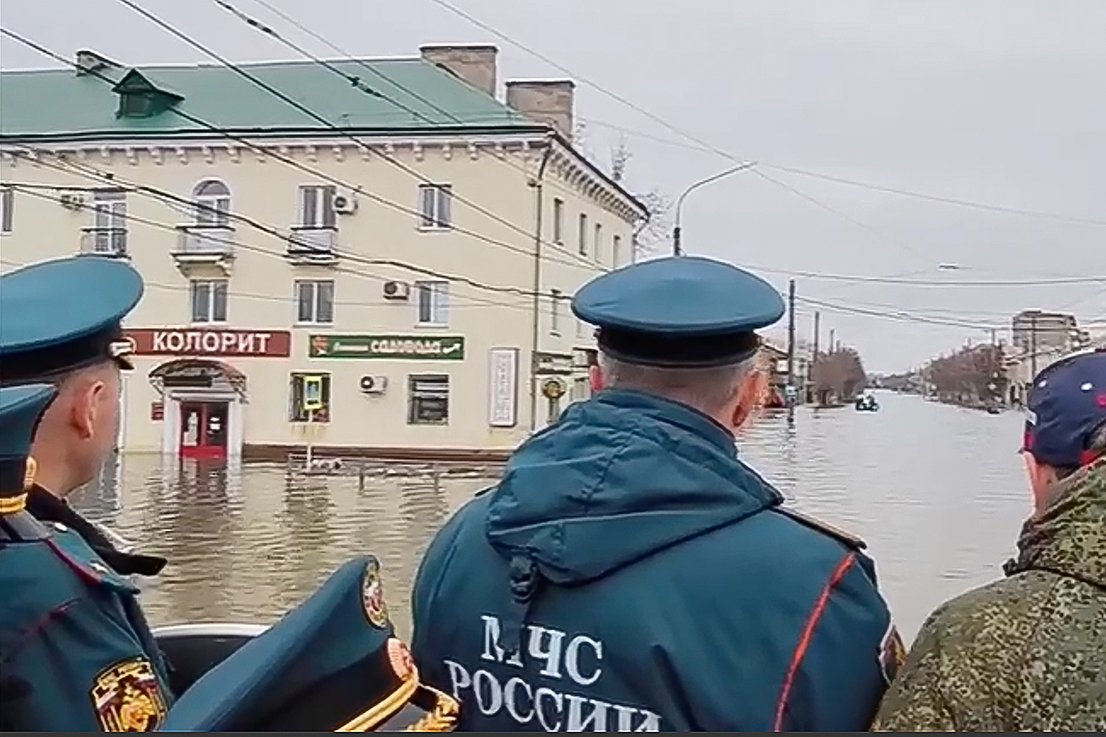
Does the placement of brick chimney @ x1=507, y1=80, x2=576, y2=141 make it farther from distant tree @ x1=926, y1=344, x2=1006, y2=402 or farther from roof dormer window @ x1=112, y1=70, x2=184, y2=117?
distant tree @ x1=926, y1=344, x2=1006, y2=402

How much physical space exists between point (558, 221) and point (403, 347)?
4.71m

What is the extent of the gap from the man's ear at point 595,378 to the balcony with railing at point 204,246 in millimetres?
29686

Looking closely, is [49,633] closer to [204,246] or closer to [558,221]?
[558,221]

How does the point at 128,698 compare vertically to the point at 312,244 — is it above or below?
below

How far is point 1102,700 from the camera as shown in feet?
4.87

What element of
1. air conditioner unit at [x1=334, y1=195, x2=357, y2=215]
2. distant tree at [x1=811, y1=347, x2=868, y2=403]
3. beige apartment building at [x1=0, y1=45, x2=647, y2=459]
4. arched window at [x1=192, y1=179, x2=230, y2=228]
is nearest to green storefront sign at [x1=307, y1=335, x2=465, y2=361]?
beige apartment building at [x1=0, y1=45, x2=647, y2=459]

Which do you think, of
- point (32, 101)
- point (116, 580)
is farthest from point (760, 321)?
point (32, 101)

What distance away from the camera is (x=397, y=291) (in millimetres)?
29938

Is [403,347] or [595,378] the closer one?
[595,378]

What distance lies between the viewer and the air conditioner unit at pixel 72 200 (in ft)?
102

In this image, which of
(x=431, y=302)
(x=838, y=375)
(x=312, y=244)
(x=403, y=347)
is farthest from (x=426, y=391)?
(x=838, y=375)

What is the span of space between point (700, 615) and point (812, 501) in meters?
20.5

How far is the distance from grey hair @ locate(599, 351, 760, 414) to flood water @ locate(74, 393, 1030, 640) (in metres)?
0.13

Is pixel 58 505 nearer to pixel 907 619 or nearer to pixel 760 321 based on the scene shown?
pixel 760 321
